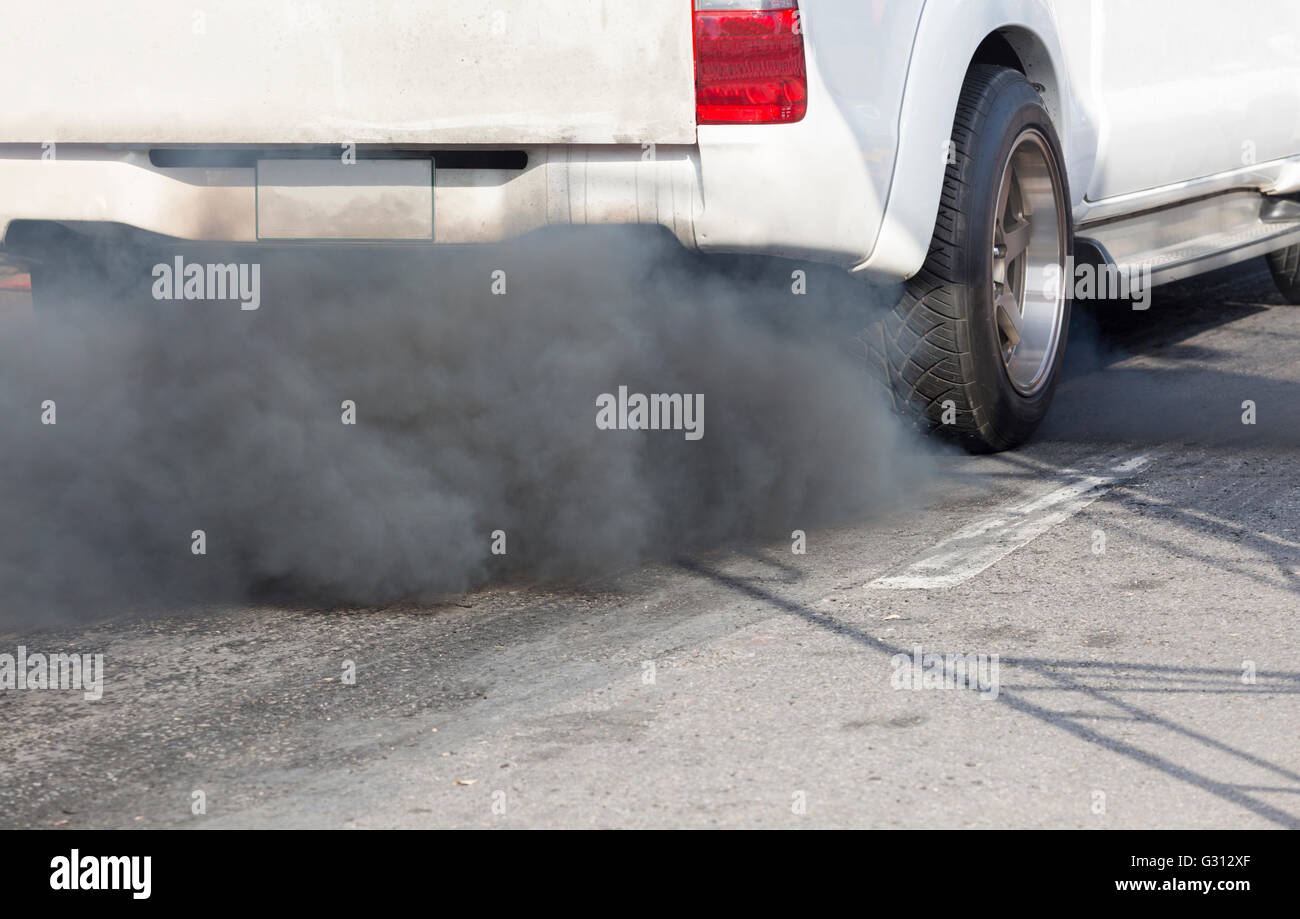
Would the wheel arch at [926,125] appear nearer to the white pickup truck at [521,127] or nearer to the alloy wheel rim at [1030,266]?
the white pickup truck at [521,127]

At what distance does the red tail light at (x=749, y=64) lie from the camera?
377 centimetres

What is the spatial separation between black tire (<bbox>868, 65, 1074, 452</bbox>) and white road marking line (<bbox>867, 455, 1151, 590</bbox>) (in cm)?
35

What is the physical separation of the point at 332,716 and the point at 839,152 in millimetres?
1802

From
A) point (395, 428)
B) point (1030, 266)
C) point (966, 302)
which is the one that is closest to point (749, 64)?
point (966, 302)

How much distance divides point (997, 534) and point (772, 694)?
4.22 ft

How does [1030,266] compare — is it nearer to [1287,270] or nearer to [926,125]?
[926,125]

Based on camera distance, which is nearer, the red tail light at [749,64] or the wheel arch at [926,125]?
the red tail light at [749,64]

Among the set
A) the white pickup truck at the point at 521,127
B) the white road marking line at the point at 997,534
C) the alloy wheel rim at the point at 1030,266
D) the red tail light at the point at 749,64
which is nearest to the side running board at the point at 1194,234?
the alloy wheel rim at the point at 1030,266

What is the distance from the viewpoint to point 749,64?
3.81 m

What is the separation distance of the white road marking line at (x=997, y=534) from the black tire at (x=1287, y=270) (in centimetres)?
305
